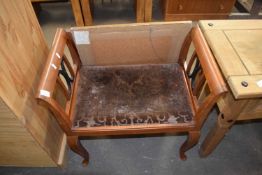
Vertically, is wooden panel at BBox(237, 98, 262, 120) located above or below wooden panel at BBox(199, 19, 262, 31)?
below

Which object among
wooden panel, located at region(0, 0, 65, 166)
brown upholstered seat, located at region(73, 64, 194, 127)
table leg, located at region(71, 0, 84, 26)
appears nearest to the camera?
wooden panel, located at region(0, 0, 65, 166)

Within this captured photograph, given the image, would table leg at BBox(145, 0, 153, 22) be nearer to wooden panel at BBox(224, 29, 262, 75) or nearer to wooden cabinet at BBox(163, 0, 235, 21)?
wooden cabinet at BBox(163, 0, 235, 21)

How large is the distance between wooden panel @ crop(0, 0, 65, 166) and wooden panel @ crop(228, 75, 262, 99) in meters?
0.79

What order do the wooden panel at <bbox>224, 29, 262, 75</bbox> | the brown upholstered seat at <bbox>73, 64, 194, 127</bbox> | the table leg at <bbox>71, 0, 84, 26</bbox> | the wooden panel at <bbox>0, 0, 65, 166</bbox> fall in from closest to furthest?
1. the wooden panel at <bbox>0, 0, 65, 166</bbox>
2. the wooden panel at <bbox>224, 29, 262, 75</bbox>
3. the brown upholstered seat at <bbox>73, 64, 194, 127</bbox>
4. the table leg at <bbox>71, 0, 84, 26</bbox>

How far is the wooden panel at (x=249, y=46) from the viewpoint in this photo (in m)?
0.81

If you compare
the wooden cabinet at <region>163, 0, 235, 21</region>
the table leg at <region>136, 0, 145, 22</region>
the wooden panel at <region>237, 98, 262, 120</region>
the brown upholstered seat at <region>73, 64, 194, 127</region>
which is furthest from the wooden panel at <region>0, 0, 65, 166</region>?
the wooden cabinet at <region>163, 0, 235, 21</region>

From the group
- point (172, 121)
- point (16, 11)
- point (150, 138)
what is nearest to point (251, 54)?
point (172, 121)

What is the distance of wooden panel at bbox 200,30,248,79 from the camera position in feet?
2.60

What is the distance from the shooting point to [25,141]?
902mm

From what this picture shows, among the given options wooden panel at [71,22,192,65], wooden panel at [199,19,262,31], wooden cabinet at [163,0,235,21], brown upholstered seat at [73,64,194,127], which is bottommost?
wooden cabinet at [163,0,235,21]

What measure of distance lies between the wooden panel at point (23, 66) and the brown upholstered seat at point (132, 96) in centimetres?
18

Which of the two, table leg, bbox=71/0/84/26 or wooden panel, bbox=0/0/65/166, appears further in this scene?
table leg, bbox=71/0/84/26

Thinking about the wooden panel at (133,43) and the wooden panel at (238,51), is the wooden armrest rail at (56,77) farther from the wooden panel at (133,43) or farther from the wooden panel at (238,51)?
the wooden panel at (238,51)

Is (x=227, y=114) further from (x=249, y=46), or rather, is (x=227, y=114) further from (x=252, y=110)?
(x=249, y=46)
